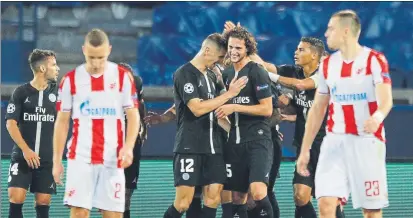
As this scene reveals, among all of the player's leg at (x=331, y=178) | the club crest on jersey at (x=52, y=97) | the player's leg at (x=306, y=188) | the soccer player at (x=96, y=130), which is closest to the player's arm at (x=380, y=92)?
the player's leg at (x=331, y=178)

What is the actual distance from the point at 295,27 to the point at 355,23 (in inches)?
287

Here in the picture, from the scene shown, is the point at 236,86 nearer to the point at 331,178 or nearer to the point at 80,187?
the point at 331,178

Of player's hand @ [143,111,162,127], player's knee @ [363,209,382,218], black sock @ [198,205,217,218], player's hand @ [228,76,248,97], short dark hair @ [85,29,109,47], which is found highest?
short dark hair @ [85,29,109,47]

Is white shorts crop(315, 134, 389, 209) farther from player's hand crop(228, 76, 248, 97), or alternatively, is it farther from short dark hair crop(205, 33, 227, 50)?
short dark hair crop(205, 33, 227, 50)

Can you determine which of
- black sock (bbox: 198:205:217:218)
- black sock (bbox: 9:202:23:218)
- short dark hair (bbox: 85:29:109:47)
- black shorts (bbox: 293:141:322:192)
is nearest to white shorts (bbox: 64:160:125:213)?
short dark hair (bbox: 85:29:109:47)

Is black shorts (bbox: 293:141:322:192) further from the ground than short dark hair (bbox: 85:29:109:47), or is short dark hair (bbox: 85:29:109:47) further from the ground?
short dark hair (bbox: 85:29:109:47)

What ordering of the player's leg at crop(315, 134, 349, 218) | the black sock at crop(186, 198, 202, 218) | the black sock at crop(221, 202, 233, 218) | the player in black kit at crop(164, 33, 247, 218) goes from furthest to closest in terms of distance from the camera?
the black sock at crop(186, 198, 202, 218) < the black sock at crop(221, 202, 233, 218) < the player in black kit at crop(164, 33, 247, 218) < the player's leg at crop(315, 134, 349, 218)

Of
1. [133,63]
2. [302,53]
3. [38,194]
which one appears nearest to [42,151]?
[38,194]

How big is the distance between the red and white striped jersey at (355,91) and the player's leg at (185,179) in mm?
1781

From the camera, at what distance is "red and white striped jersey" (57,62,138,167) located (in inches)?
281

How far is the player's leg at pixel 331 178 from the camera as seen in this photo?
6.93 meters

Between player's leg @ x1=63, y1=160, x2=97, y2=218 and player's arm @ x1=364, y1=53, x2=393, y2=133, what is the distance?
6.66 ft

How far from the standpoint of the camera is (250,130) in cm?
855

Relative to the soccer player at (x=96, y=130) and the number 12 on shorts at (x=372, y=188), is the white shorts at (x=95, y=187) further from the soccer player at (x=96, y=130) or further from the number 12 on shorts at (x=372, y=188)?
the number 12 on shorts at (x=372, y=188)
